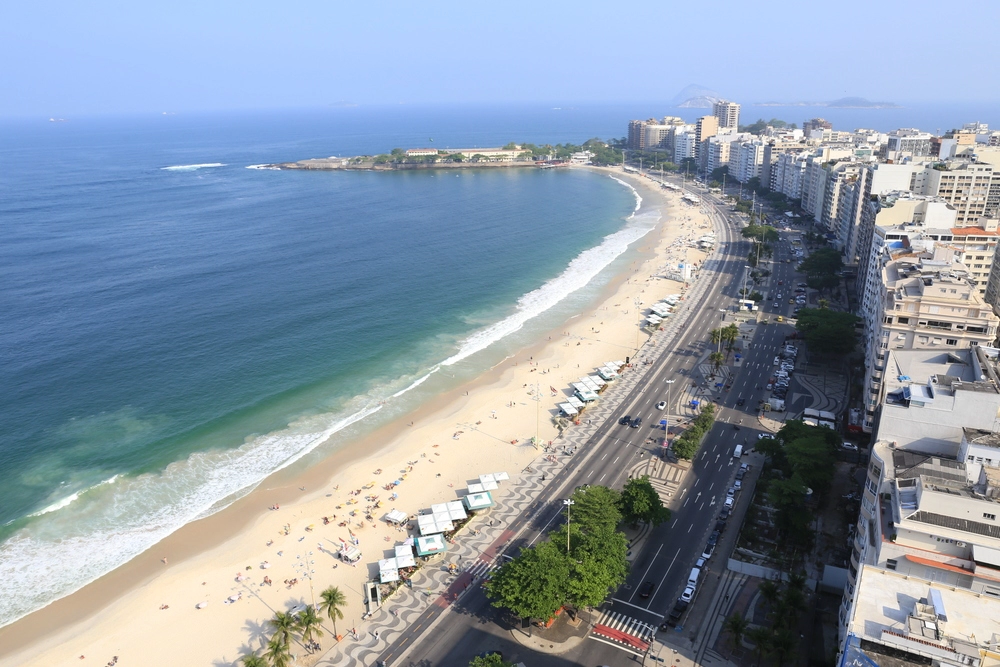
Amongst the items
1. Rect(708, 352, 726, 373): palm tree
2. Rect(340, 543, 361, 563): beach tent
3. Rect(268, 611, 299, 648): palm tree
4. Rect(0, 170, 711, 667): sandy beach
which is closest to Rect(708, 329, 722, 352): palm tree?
Rect(708, 352, 726, 373): palm tree

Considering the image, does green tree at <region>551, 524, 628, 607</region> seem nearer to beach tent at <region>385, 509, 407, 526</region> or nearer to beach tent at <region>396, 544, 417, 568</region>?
beach tent at <region>396, 544, 417, 568</region>

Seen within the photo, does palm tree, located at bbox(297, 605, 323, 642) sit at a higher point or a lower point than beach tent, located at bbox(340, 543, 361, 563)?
higher

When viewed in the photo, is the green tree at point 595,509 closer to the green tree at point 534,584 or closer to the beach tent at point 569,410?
the green tree at point 534,584

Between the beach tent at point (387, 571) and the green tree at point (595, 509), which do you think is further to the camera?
the green tree at point (595, 509)

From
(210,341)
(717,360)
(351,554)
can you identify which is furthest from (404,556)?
(210,341)

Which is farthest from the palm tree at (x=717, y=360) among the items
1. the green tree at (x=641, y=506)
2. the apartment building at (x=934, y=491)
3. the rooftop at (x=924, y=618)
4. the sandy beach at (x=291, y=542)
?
the rooftop at (x=924, y=618)

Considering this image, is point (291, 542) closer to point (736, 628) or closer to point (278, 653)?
point (278, 653)
